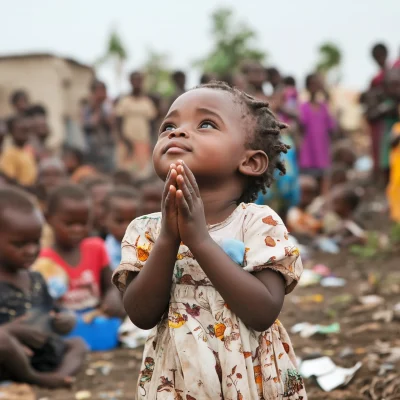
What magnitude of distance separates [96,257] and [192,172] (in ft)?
8.85

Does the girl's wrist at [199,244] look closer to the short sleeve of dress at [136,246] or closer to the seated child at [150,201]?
the short sleeve of dress at [136,246]

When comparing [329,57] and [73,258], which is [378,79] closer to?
[73,258]

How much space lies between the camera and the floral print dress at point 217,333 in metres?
1.72

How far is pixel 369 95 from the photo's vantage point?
9.84 m

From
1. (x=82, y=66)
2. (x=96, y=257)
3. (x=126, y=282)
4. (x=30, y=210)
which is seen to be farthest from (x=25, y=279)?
(x=82, y=66)

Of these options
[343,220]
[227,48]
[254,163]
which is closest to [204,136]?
[254,163]

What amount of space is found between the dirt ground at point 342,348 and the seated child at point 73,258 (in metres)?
0.39

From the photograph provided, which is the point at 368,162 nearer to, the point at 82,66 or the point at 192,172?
the point at 82,66

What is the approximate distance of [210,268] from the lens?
5.47 feet

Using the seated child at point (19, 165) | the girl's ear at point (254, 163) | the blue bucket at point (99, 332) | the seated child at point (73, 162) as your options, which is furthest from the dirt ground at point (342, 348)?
the seated child at point (73, 162)

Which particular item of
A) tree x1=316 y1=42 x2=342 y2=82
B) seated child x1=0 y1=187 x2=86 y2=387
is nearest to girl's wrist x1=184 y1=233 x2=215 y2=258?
seated child x1=0 y1=187 x2=86 y2=387

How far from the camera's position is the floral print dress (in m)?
1.72

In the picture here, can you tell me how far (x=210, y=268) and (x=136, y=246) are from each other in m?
0.30

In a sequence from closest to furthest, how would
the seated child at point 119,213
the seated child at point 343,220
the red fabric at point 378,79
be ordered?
1. the seated child at point 119,213
2. the seated child at point 343,220
3. the red fabric at point 378,79
